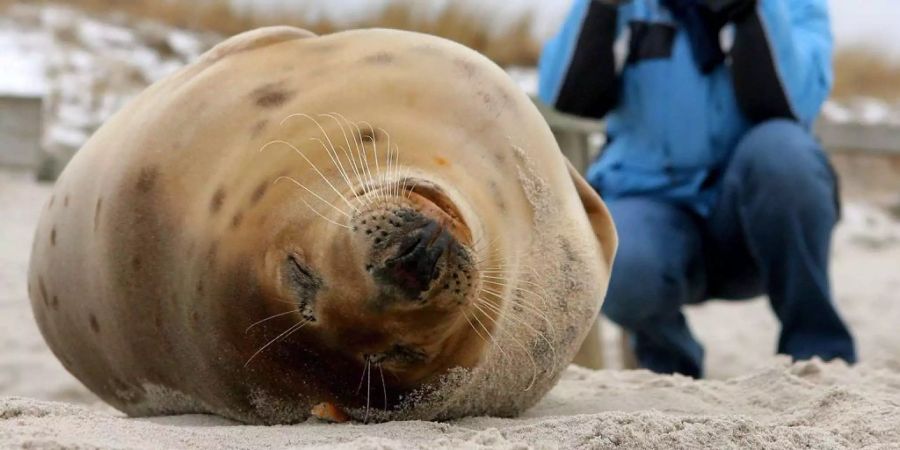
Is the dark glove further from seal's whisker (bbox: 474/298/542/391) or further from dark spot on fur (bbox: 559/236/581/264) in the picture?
seal's whisker (bbox: 474/298/542/391)

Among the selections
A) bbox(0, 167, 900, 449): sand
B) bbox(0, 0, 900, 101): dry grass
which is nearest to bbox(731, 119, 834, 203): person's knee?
bbox(0, 167, 900, 449): sand

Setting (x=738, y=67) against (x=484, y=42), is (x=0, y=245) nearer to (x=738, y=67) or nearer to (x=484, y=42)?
(x=738, y=67)

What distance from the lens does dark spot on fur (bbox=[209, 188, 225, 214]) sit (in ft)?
5.37

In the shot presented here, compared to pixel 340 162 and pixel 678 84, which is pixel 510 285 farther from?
pixel 678 84

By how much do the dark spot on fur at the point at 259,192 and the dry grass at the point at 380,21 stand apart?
688 centimetres

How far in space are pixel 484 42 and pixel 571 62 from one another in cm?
601

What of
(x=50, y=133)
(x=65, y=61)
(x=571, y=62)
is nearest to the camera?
(x=571, y=62)

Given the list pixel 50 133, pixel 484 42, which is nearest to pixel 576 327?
pixel 50 133

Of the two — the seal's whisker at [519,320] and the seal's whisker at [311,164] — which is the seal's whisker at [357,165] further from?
the seal's whisker at [519,320]

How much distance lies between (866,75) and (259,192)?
1087 centimetres

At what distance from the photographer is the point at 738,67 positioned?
290 centimetres

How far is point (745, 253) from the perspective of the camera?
117 inches

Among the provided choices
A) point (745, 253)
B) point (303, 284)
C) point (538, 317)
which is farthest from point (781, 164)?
point (303, 284)

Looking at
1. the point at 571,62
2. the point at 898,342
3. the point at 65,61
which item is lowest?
the point at 898,342
